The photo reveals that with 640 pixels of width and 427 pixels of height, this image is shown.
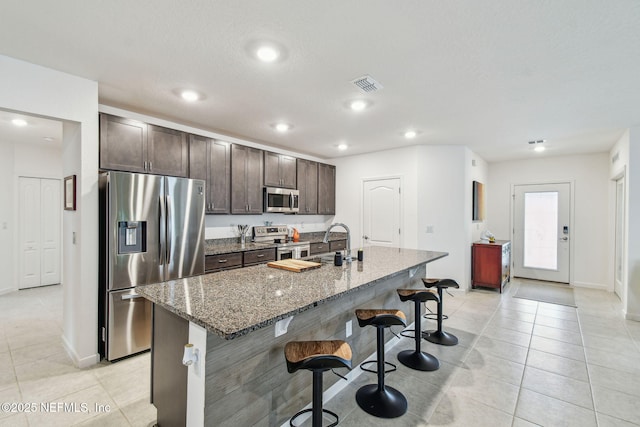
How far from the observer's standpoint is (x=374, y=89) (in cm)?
277

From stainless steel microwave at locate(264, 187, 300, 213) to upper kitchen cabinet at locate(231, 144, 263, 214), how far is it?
0.13 metres

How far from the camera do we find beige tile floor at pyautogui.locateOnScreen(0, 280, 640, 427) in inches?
79.1

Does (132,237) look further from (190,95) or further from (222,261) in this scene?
(190,95)

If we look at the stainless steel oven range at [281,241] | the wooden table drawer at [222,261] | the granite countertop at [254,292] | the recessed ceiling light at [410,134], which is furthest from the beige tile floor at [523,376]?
the recessed ceiling light at [410,134]

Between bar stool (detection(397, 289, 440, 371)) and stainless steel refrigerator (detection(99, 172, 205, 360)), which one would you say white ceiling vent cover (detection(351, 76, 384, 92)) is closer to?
bar stool (detection(397, 289, 440, 371))

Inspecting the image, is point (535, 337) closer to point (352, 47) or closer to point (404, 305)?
point (404, 305)

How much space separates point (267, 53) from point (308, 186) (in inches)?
134

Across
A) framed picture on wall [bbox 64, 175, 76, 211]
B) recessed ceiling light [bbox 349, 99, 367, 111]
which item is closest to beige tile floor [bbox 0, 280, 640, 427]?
framed picture on wall [bbox 64, 175, 76, 211]

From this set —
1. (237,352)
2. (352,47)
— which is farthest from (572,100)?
(237,352)

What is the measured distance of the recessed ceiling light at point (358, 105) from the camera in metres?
3.11

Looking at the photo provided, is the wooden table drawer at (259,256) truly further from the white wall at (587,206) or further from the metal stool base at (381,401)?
the white wall at (587,206)

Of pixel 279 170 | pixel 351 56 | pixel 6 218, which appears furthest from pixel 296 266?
pixel 6 218

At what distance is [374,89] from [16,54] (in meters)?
2.91

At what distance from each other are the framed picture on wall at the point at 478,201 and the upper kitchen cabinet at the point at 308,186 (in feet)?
9.71
